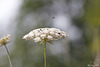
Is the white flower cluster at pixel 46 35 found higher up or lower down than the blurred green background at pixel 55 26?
lower down

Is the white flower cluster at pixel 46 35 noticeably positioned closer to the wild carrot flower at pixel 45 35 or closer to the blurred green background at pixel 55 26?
the wild carrot flower at pixel 45 35

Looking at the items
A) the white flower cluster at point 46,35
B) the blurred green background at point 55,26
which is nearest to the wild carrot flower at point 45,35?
the white flower cluster at point 46,35

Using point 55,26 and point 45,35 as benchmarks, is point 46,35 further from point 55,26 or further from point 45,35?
point 55,26

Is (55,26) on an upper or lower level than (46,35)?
upper

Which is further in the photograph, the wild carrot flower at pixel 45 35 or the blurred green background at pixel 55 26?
the blurred green background at pixel 55 26

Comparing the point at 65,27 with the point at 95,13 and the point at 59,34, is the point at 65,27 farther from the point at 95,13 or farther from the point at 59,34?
the point at 59,34

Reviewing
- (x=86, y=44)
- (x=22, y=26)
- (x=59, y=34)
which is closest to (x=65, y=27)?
(x=86, y=44)

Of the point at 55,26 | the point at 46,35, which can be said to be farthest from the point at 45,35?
the point at 55,26

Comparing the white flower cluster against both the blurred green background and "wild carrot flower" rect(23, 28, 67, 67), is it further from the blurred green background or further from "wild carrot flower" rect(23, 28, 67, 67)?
the blurred green background
